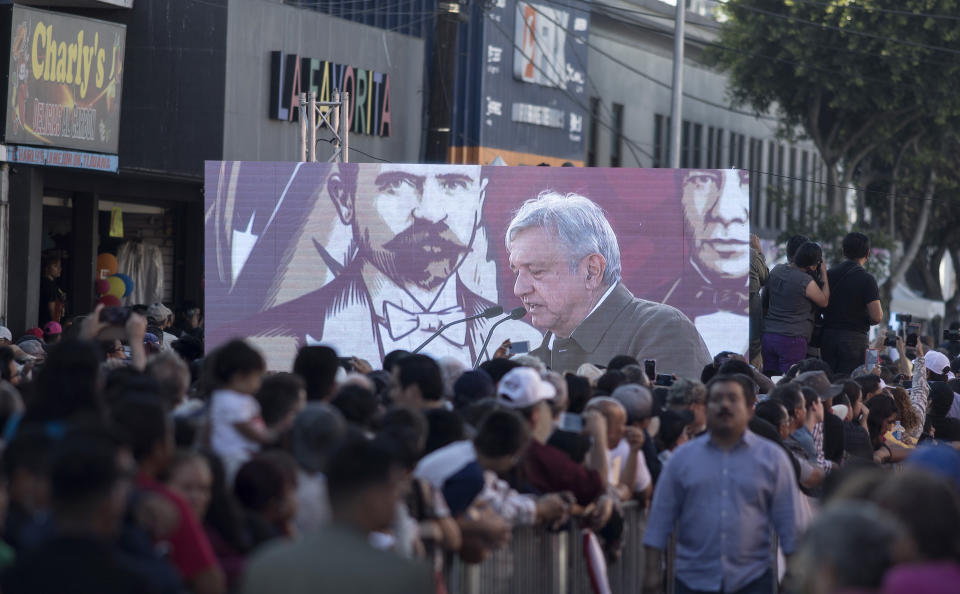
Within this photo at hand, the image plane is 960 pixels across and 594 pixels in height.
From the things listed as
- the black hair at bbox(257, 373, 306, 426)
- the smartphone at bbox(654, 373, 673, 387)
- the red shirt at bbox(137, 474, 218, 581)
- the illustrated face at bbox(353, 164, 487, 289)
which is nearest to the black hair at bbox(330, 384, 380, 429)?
the black hair at bbox(257, 373, 306, 426)

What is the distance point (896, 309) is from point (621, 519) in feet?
117

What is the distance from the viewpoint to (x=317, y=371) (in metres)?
6.89

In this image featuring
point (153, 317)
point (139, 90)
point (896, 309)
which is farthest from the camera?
point (896, 309)

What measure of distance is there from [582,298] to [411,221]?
5.52 feet

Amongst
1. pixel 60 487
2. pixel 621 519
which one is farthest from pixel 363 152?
pixel 60 487

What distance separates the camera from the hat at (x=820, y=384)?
32.9 ft

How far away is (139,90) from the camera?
20656mm

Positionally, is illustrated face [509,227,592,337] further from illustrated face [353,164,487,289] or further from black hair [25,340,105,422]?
black hair [25,340,105,422]

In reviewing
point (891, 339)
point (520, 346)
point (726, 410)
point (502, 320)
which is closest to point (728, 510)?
point (726, 410)

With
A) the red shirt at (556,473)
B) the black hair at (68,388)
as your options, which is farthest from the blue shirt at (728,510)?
the black hair at (68,388)

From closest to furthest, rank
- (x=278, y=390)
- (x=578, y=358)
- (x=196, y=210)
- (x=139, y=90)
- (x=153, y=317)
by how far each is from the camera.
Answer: (x=278, y=390), (x=578, y=358), (x=153, y=317), (x=139, y=90), (x=196, y=210)

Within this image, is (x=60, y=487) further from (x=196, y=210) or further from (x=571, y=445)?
(x=196, y=210)

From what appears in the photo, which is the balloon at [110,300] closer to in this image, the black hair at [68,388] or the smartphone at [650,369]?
the smartphone at [650,369]

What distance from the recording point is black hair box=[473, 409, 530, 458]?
21.1ft
